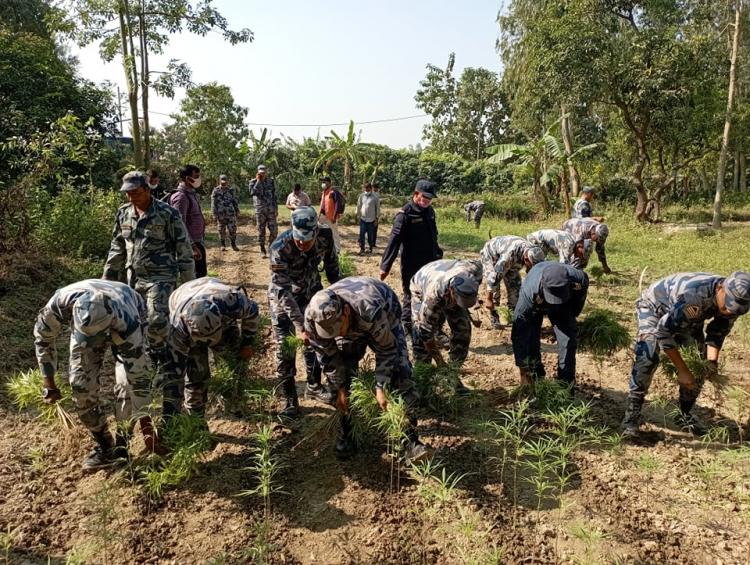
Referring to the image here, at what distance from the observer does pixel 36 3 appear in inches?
750

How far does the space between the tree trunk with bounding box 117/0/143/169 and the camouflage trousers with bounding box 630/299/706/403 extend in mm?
11090

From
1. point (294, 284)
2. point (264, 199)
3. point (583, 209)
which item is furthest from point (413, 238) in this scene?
point (264, 199)

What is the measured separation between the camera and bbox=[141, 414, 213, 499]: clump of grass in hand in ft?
11.0

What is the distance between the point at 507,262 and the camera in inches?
235

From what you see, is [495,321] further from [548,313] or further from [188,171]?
[188,171]

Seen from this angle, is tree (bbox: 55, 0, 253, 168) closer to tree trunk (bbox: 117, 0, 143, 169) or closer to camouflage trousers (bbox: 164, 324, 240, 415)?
tree trunk (bbox: 117, 0, 143, 169)

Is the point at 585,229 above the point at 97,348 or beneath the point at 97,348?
above

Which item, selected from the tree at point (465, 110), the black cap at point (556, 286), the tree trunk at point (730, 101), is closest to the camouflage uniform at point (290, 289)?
the black cap at point (556, 286)

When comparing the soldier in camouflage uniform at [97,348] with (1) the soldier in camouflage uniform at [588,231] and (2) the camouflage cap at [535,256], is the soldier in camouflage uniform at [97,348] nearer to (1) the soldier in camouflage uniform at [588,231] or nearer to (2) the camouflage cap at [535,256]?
(2) the camouflage cap at [535,256]

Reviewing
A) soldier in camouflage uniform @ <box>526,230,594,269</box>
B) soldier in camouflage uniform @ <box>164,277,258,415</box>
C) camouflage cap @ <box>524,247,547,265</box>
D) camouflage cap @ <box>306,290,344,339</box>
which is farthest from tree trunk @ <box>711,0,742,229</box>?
soldier in camouflage uniform @ <box>164,277,258,415</box>

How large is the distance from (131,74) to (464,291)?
36.2 ft

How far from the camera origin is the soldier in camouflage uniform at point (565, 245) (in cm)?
654

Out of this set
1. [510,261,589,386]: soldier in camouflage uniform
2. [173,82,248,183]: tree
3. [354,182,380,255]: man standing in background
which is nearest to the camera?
[510,261,589,386]: soldier in camouflage uniform

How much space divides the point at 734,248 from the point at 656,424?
Answer: 10.2 meters
